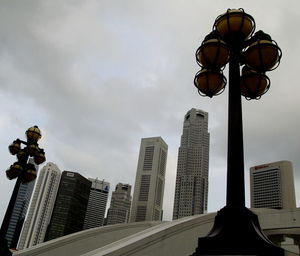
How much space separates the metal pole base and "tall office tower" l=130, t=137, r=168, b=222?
149m

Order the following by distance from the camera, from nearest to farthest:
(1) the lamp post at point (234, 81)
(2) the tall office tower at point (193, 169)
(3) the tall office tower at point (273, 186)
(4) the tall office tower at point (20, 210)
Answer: (1) the lamp post at point (234, 81) → (3) the tall office tower at point (273, 186) → (4) the tall office tower at point (20, 210) → (2) the tall office tower at point (193, 169)

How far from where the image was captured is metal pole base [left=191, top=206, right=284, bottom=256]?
295cm

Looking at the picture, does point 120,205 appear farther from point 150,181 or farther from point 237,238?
point 237,238

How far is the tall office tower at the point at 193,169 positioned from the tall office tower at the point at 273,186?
35.6 m

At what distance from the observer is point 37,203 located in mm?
154875

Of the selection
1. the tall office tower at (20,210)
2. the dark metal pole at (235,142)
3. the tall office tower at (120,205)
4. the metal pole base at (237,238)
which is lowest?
the metal pole base at (237,238)

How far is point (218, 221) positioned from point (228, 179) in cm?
51

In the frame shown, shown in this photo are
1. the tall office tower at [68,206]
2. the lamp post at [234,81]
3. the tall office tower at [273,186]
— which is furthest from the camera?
the tall office tower at [68,206]

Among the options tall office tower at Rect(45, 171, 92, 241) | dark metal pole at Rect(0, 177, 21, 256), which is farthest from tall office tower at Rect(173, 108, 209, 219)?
dark metal pole at Rect(0, 177, 21, 256)

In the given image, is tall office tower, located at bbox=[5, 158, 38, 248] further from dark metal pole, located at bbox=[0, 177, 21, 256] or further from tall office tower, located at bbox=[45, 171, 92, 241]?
dark metal pole, located at bbox=[0, 177, 21, 256]

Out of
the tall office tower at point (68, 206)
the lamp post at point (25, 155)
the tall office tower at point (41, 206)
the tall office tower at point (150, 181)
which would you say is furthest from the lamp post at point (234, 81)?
the tall office tower at point (41, 206)

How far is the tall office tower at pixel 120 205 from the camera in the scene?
182125mm

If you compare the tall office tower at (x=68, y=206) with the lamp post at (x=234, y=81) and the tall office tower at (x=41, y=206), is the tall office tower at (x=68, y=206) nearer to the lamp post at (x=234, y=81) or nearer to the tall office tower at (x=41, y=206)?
the tall office tower at (x=41, y=206)

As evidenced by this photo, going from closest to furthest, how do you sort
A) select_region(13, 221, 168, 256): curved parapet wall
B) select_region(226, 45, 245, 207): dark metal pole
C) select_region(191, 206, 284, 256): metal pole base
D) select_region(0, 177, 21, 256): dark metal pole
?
select_region(191, 206, 284, 256): metal pole base
select_region(226, 45, 245, 207): dark metal pole
select_region(0, 177, 21, 256): dark metal pole
select_region(13, 221, 168, 256): curved parapet wall
